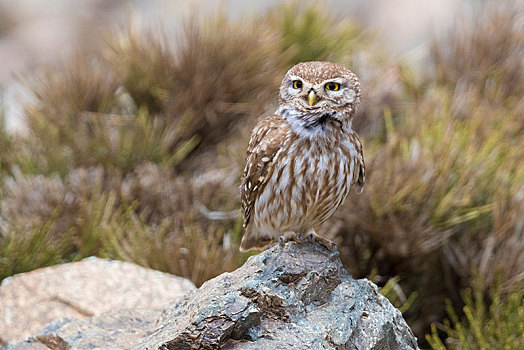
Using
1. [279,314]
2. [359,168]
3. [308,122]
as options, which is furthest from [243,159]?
[279,314]

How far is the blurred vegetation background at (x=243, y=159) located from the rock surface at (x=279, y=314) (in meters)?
1.03

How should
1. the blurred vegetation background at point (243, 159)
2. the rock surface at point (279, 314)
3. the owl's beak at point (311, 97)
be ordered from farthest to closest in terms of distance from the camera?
1. the blurred vegetation background at point (243, 159)
2. the owl's beak at point (311, 97)
3. the rock surface at point (279, 314)

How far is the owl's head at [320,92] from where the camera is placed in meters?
3.01

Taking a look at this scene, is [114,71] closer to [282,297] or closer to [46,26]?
[282,297]

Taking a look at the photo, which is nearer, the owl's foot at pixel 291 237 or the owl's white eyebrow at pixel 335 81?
the owl's white eyebrow at pixel 335 81

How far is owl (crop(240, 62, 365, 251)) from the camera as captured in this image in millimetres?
3061

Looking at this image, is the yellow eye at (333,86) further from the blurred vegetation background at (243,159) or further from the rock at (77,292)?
the rock at (77,292)

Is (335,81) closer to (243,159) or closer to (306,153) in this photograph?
(306,153)

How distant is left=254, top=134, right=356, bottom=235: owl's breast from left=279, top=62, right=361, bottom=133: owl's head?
0.14m

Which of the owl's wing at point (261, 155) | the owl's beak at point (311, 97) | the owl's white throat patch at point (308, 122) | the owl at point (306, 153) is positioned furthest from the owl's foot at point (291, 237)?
the owl's beak at point (311, 97)

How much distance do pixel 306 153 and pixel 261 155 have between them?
249 mm

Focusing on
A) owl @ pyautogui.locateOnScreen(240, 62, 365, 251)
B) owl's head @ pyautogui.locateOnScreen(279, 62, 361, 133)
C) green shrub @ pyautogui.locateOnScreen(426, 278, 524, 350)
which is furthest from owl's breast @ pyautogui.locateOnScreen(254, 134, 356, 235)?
green shrub @ pyautogui.locateOnScreen(426, 278, 524, 350)

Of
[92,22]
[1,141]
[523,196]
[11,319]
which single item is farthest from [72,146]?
[92,22]

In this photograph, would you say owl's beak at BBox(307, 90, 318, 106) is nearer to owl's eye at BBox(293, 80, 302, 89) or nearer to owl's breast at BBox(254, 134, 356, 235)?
owl's eye at BBox(293, 80, 302, 89)
